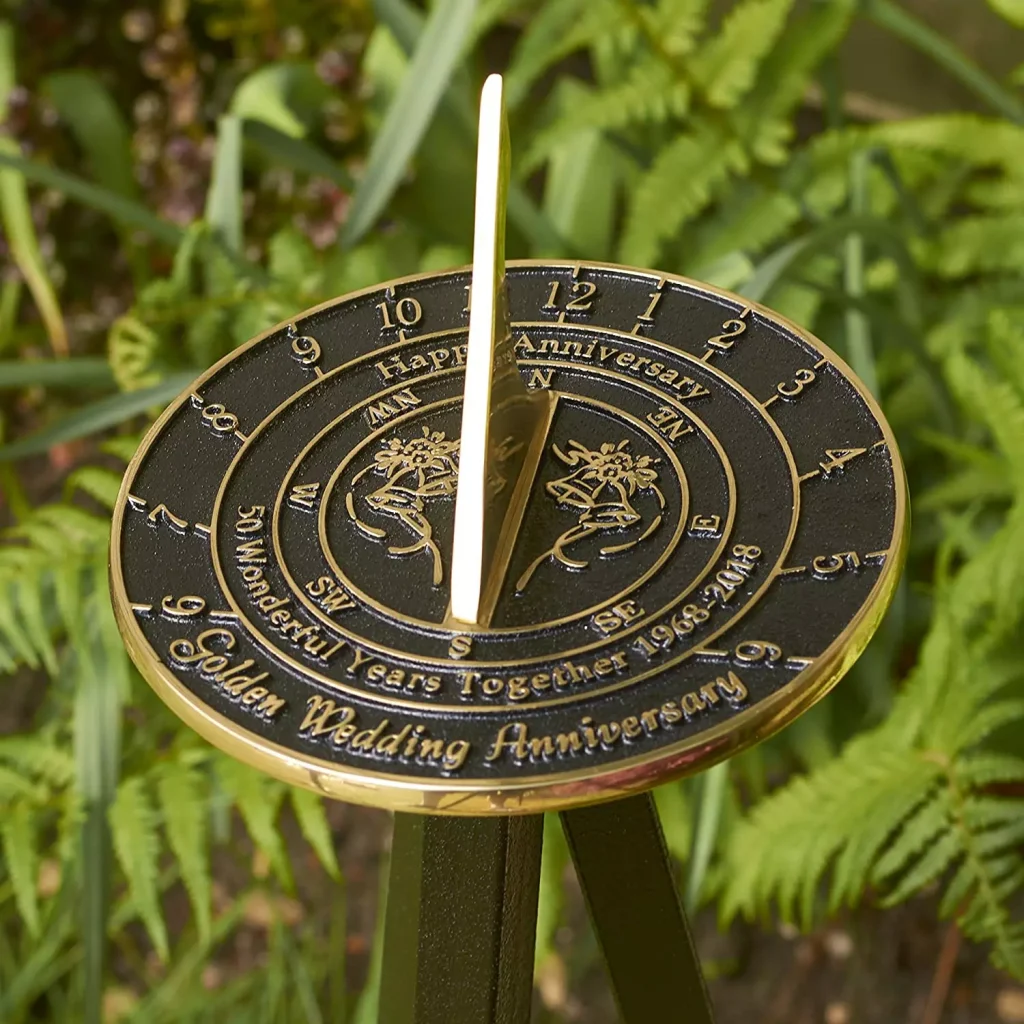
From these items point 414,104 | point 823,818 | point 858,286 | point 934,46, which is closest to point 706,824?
point 823,818

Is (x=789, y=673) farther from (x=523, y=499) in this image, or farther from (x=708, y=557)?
(x=523, y=499)

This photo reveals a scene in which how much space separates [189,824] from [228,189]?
0.67 m

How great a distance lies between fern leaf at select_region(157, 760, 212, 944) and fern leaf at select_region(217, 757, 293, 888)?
0.10 feet

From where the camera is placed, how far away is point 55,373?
1.50 metres

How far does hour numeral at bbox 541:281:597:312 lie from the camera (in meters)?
1.04

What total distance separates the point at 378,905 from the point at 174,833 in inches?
20.7

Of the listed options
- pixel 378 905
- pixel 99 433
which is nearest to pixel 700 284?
pixel 378 905

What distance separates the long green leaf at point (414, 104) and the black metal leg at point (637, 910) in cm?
82

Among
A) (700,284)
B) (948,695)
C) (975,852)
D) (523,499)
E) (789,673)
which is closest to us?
(789,673)

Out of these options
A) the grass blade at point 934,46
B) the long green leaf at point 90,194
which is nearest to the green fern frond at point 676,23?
the grass blade at point 934,46

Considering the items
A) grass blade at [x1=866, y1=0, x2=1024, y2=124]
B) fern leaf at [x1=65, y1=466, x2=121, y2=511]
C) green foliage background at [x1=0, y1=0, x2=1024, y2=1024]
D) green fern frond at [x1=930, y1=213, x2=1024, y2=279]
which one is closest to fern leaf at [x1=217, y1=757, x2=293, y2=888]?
green foliage background at [x1=0, y1=0, x2=1024, y2=1024]

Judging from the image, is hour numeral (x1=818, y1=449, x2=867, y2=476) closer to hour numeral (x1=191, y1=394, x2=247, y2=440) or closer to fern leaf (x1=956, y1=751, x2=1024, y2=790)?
hour numeral (x1=191, y1=394, x2=247, y2=440)

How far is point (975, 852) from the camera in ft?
3.99

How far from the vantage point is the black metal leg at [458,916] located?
844 millimetres
